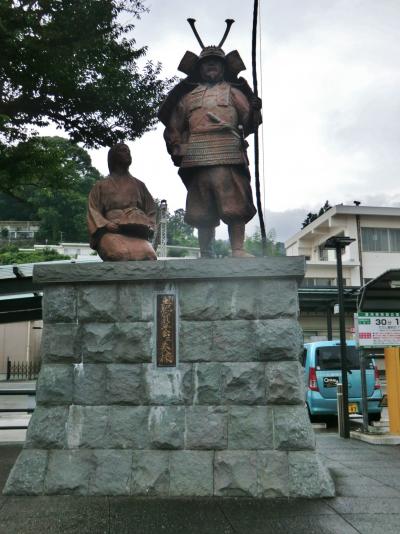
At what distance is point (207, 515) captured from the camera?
3.92 metres

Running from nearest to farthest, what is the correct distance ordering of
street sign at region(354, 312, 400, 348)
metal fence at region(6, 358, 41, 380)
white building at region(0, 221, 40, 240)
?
street sign at region(354, 312, 400, 348) → metal fence at region(6, 358, 41, 380) → white building at region(0, 221, 40, 240)

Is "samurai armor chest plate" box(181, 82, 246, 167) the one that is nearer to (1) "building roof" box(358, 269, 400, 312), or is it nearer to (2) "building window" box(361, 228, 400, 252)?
(1) "building roof" box(358, 269, 400, 312)

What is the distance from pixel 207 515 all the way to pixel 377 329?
551cm

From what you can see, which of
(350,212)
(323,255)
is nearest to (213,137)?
(350,212)

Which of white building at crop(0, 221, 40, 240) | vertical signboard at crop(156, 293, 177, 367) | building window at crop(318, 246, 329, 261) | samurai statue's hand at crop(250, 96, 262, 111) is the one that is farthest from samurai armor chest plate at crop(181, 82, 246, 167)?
white building at crop(0, 221, 40, 240)

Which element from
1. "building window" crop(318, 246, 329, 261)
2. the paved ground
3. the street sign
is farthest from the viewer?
"building window" crop(318, 246, 329, 261)

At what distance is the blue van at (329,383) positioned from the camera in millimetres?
11234

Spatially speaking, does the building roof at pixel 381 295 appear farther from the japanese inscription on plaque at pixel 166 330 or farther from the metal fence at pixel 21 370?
the metal fence at pixel 21 370

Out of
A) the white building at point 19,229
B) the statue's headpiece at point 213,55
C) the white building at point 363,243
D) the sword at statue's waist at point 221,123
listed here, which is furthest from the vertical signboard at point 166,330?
the white building at point 19,229

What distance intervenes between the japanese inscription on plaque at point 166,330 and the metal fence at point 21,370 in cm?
2534

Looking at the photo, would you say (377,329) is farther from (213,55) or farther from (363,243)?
(363,243)

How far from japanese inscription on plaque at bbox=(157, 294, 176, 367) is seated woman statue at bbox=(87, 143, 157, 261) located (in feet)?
1.78

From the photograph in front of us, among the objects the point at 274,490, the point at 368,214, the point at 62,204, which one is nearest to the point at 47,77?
the point at 274,490

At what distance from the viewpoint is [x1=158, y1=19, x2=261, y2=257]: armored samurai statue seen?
5418 millimetres
